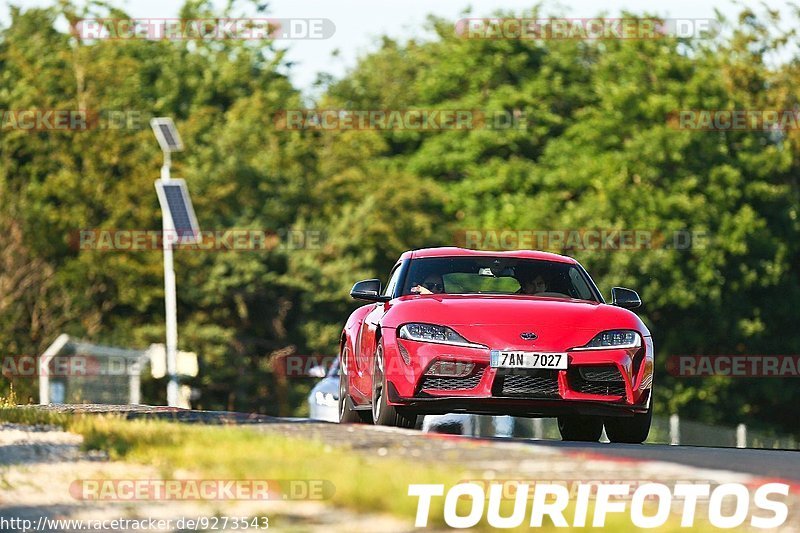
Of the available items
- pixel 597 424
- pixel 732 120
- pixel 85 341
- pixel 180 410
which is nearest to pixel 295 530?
pixel 180 410

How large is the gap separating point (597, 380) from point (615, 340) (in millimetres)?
355

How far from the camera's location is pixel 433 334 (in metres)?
13.3

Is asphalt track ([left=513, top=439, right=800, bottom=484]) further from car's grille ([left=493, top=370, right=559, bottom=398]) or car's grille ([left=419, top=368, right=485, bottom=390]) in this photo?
car's grille ([left=419, top=368, right=485, bottom=390])

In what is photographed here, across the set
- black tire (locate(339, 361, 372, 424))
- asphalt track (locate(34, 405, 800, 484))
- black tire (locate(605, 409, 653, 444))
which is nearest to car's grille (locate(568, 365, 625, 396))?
asphalt track (locate(34, 405, 800, 484))

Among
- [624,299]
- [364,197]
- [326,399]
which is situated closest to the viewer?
[624,299]

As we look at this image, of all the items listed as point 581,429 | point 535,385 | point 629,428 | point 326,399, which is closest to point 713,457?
point 535,385

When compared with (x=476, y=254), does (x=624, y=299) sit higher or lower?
lower

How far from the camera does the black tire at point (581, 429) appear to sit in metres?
15.3

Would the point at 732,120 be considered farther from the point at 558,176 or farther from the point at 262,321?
the point at 262,321

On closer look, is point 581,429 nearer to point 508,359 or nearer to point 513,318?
point 513,318

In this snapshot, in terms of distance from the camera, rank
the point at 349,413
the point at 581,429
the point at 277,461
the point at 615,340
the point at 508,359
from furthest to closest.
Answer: the point at 581,429 → the point at 349,413 → the point at 615,340 → the point at 508,359 → the point at 277,461

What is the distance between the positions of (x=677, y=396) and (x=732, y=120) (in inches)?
407

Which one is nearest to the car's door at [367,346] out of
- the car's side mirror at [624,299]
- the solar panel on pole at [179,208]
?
the car's side mirror at [624,299]

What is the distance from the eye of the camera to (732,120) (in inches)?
2534
